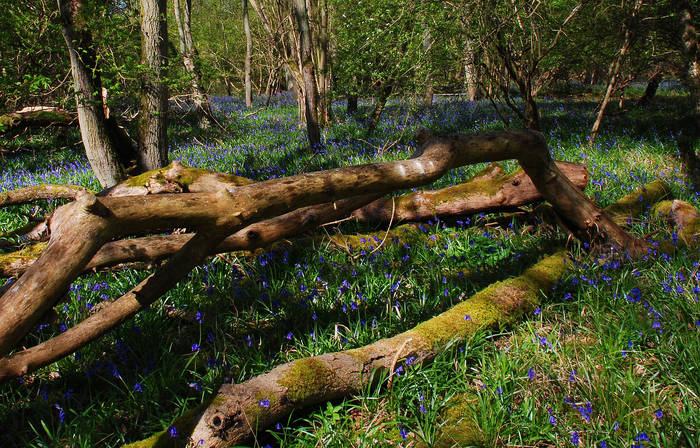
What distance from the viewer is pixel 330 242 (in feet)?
14.6

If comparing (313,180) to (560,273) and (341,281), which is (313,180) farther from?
(560,273)

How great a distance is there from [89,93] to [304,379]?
5.24 metres

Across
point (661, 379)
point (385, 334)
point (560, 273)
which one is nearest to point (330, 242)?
point (385, 334)

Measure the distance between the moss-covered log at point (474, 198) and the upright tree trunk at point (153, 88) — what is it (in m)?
3.72

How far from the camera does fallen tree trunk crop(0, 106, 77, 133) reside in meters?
9.59

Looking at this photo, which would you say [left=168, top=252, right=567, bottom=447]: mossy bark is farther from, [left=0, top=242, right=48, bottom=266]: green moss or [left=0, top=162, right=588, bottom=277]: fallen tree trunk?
[left=0, top=242, right=48, bottom=266]: green moss

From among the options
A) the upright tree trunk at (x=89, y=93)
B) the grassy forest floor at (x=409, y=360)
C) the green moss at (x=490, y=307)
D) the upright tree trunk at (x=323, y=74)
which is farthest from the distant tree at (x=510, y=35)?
the upright tree trunk at (x=89, y=93)

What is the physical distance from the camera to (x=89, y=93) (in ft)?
18.5

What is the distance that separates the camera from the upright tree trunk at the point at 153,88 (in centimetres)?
625

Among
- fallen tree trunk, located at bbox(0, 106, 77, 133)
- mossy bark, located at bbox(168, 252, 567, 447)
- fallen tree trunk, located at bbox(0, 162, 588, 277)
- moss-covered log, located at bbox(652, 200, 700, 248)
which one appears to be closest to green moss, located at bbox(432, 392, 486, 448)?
mossy bark, located at bbox(168, 252, 567, 447)

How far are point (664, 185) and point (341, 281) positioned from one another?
4048mm

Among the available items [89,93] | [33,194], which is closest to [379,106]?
[89,93]

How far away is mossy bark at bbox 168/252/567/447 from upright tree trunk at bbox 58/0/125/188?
4.89 meters

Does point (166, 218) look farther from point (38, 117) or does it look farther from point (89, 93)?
point (38, 117)
